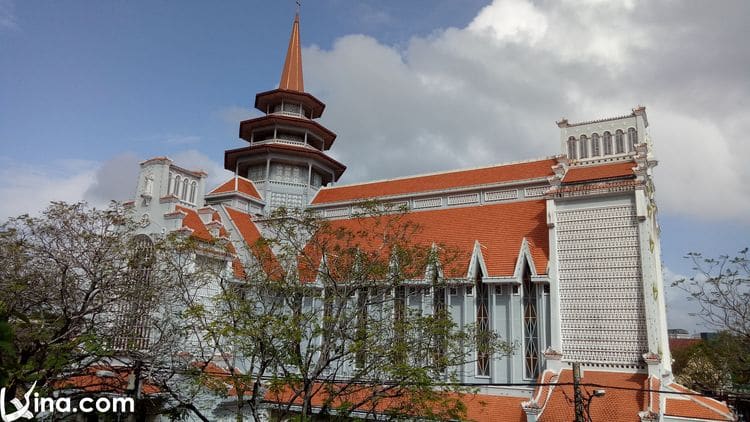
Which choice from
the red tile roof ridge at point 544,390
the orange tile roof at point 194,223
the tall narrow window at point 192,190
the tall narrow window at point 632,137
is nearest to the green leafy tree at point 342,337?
the red tile roof ridge at point 544,390

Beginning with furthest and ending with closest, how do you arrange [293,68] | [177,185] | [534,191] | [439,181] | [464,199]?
1. [293,68]
2. [439,181]
3. [177,185]
4. [464,199]
5. [534,191]

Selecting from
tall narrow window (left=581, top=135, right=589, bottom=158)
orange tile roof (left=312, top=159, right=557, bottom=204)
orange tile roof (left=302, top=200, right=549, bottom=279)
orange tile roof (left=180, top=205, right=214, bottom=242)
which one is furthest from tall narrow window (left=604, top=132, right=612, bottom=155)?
orange tile roof (left=180, top=205, right=214, bottom=242)

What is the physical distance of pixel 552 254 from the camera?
19.6 m

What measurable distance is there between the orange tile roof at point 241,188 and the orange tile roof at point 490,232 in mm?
7383

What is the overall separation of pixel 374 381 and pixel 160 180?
15269 millimetres

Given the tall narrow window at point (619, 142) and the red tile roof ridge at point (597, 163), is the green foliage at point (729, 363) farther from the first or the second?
the tall narrow window at point (619, 142)

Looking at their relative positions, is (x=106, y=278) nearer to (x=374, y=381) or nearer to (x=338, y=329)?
(x=338, y=329)

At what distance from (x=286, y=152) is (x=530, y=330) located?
1672cm

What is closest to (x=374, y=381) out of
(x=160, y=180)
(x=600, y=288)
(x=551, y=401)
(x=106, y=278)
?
(x=551, y=401)

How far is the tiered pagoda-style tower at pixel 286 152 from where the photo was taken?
29.9m

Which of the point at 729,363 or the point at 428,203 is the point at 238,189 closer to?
the point at 428,203

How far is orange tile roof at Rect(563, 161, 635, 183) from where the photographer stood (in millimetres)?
19716

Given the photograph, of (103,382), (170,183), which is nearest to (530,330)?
(103,382)

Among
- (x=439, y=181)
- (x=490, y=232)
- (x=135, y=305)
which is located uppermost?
(x=439, y=181)
